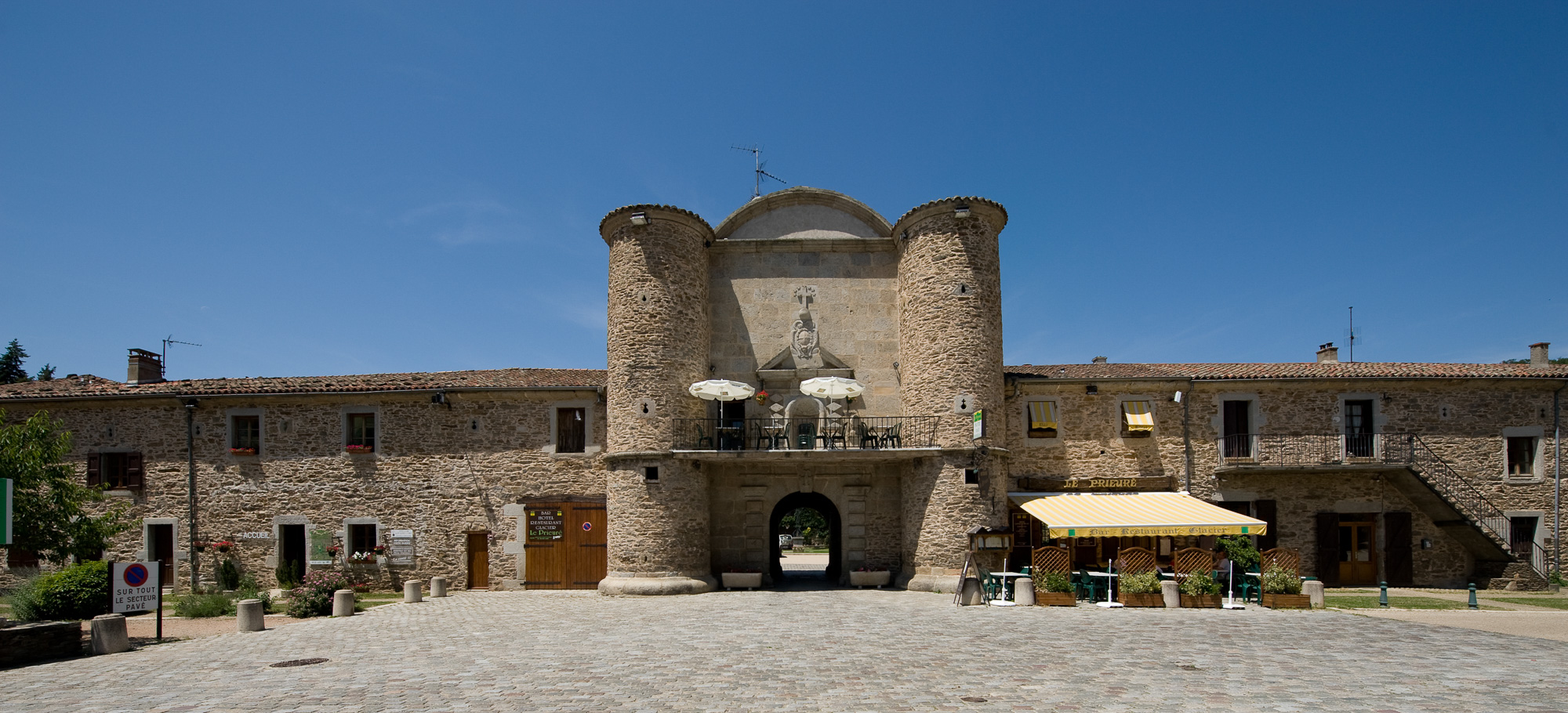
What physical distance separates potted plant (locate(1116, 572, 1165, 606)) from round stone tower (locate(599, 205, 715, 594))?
8.90 meters

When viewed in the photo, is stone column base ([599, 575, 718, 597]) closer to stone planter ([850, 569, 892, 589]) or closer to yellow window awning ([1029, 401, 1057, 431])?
stone planter ([850, 569, 892, 589])

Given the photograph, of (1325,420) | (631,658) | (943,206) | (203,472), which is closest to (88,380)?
(203,472)

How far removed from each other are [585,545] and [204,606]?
7.64 meters

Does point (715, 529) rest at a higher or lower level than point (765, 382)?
lower

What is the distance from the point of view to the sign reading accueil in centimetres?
1304

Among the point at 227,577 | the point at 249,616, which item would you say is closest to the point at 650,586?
the point at 249,616

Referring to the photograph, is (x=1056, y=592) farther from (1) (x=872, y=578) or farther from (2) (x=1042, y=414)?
(2) (x=1042, y=414)

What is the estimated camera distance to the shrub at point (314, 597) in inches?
650

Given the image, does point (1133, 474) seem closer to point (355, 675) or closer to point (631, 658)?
point (631, 658)

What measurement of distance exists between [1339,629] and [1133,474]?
7869 mm

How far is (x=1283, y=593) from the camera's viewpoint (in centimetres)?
1595

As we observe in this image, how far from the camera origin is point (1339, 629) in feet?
42.8

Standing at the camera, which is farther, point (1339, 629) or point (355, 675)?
point (1339, 629)

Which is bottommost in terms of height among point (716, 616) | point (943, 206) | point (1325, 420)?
point (716, 616)
